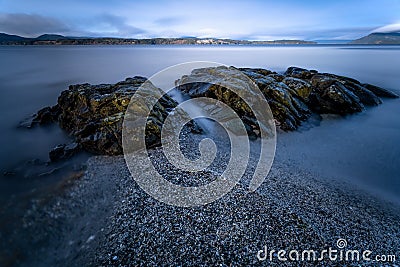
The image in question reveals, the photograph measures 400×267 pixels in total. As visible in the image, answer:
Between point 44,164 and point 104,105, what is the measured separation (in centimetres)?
345

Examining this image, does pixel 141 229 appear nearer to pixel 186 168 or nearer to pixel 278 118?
pixel 186 168

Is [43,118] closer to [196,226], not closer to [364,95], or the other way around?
[196,226]

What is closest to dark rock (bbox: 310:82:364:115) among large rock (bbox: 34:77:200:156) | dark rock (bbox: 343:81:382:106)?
dark rock (bbox: 343:81:382:106)

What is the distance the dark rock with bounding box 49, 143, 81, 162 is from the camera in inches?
345

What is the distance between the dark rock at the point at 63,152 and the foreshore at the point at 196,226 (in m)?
2.13

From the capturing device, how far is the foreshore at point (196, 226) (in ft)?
15.8

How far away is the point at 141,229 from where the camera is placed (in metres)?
5.27

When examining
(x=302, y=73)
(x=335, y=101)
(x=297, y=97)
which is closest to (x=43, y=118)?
(x=297, y=97)

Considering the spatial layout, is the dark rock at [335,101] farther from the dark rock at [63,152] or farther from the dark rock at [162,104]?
the dark rock at [63,152]

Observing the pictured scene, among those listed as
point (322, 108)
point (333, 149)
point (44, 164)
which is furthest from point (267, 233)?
point (322, 108)

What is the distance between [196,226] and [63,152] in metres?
6.55

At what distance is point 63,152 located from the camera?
8.93 m

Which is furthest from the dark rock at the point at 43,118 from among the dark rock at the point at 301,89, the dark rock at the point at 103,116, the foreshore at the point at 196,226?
the dark rock at the point at 301,89

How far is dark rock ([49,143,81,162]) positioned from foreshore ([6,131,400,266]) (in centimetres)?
213
